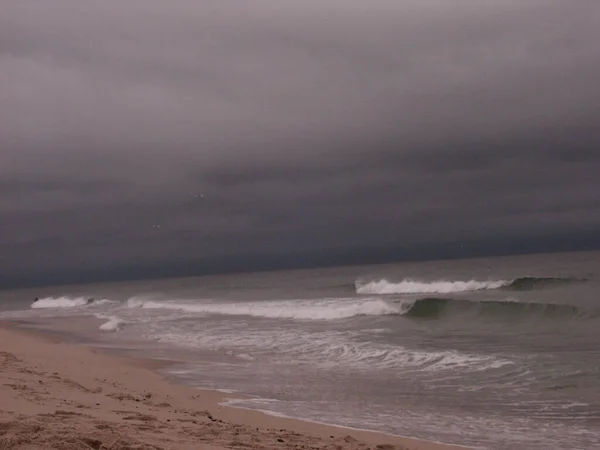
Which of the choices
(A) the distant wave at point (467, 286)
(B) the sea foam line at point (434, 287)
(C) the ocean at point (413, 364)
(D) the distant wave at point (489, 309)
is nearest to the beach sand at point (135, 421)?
(C) the ocean at point (413, 364)

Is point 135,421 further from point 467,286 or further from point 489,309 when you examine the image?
point 467,286

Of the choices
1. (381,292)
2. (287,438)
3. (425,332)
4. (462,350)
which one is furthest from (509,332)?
(381,292)

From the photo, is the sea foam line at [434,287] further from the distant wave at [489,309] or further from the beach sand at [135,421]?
the beach sand at [135,421]

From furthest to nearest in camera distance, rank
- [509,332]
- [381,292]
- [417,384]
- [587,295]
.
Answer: [381,292], [587,295], [509,332], [417,384]

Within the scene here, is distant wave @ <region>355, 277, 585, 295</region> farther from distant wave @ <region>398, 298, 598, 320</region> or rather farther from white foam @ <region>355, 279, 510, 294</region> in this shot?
distant wave @ <region>398, 298, 598, 320</region>

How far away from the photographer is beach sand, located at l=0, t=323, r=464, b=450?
5805 millimetres

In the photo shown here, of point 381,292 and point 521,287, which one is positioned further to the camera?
point 381,292

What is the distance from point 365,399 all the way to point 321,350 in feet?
19.8

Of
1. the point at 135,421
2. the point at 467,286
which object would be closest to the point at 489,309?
the point at 467,286

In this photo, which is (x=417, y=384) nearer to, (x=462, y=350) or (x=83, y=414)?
(x=462, y=350)

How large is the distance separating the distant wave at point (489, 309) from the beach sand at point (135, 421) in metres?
15.0

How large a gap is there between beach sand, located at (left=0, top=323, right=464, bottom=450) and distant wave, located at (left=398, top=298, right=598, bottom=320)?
15.0m

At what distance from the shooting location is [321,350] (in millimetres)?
16453

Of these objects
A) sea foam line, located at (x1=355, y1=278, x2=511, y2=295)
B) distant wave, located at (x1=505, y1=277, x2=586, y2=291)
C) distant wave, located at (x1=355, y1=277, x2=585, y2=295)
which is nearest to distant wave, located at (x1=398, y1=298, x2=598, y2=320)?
distant wave, located at (x1=355, y1=277, x2=585, y2=295)
